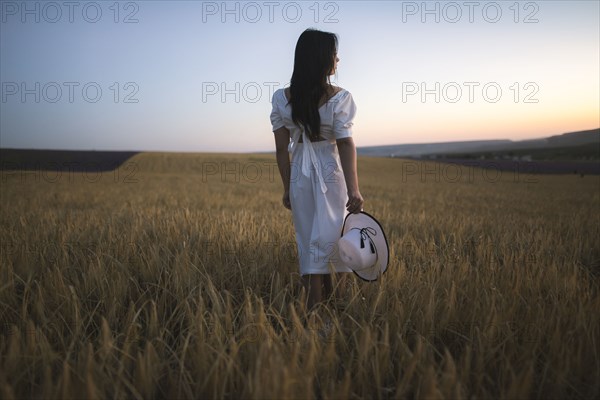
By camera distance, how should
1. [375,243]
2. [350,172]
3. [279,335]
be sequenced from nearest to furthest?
[279,335], [375,243], [350,172]

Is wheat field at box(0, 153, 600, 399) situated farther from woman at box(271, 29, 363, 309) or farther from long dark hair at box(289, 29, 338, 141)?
long dark hair at box(289, 29, 338, 141)

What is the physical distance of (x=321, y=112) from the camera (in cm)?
208

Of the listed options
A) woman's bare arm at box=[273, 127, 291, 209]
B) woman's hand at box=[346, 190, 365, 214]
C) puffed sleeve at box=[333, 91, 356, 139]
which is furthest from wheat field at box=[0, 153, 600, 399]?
puffed sleeve at box=[333, 91, 356, 139]

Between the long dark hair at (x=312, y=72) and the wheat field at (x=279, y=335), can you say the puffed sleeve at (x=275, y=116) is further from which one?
the wheat field at (x=279, y=335)

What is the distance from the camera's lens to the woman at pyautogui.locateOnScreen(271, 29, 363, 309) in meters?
2.05

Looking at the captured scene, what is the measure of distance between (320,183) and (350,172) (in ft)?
0.67

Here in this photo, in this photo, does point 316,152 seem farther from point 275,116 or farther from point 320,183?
point 275,116

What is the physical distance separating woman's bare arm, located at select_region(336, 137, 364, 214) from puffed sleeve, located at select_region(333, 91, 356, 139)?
0.04 m

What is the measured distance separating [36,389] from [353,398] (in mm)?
1155

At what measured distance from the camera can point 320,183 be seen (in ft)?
6.95

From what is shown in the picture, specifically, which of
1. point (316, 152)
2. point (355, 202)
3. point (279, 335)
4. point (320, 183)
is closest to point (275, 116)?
point (316, 152)

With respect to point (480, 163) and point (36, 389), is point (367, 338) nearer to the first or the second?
point (36, 389)

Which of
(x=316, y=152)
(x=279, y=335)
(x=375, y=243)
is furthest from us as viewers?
(x=316, y=152)

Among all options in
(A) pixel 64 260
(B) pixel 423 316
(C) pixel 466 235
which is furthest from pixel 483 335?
(C) pixel 466 235
